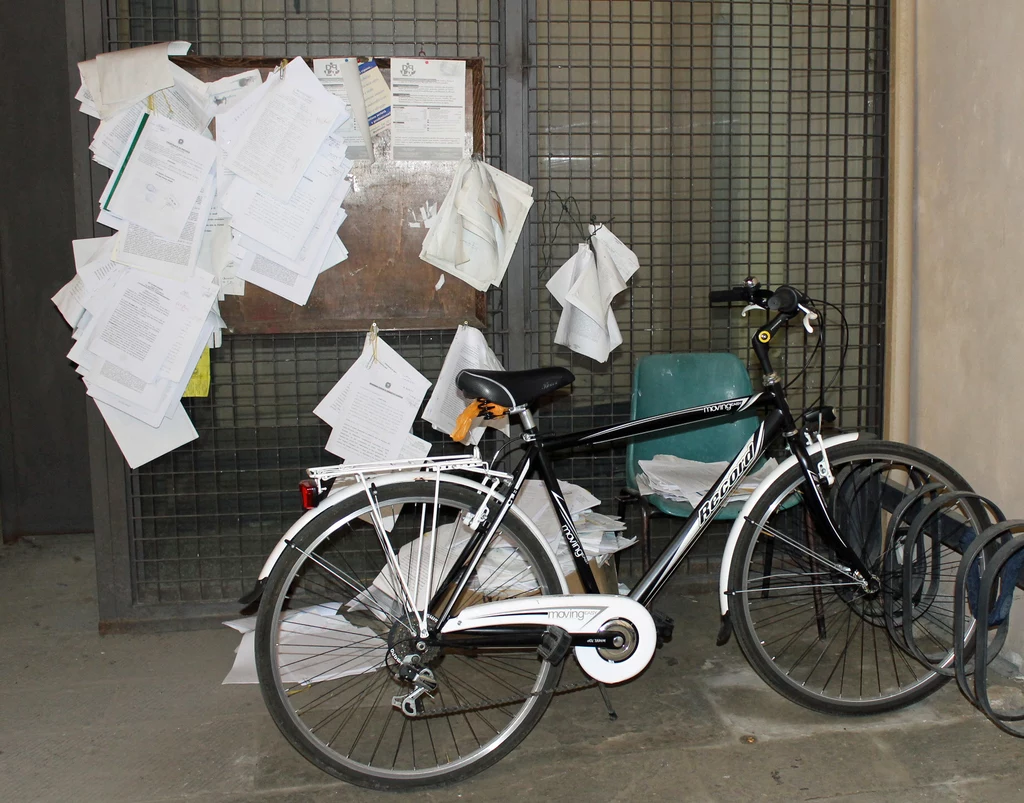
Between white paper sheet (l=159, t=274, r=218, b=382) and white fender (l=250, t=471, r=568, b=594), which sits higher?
white paper sheet (l=159, t=274, r=218, b=382)

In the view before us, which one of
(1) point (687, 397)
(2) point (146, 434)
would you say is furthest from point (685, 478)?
(2) point (146, 434)

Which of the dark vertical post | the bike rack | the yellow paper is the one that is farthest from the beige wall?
the yellow paper

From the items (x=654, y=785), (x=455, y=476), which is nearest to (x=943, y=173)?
(x=455, y=476)

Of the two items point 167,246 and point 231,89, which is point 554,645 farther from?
point 231,89

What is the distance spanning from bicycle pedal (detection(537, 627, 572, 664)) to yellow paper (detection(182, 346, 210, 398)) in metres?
1.54

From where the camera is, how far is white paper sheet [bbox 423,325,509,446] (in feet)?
10.6

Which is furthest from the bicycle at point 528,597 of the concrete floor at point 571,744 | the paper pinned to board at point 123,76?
the paper pinned to board at point 123,76

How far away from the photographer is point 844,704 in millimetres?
2629

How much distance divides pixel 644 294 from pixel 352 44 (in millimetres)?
1321

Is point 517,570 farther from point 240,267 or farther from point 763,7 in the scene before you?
point 763,7

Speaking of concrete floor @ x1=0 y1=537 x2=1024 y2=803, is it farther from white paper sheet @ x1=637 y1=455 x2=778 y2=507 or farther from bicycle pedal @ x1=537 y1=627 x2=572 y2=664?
white paper sheet @ x1=637 y1=455 x2=778 y2=507

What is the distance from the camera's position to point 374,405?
3.28 m

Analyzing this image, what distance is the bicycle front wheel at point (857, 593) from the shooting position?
2.60m

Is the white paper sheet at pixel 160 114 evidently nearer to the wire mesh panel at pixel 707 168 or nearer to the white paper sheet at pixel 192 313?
the white paper sheet at pixel 192 313
